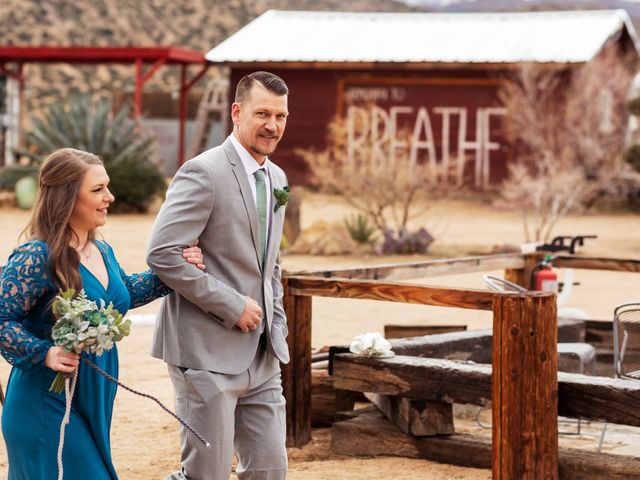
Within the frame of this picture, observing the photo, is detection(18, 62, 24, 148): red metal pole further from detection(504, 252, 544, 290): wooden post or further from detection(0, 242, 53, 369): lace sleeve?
detection(0, 242, 53, 369): lace sleeve

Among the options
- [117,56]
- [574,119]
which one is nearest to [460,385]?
[574,119]

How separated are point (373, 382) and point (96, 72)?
55172 millimetres

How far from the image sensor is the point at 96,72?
59000 mm

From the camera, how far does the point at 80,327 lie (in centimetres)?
338

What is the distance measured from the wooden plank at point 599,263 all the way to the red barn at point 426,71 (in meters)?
16.7

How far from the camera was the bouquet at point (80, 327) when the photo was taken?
3.38 m

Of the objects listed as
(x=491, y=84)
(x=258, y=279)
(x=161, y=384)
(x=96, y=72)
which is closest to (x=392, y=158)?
(x=491, y=84)

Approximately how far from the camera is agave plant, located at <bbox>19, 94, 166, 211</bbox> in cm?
2170

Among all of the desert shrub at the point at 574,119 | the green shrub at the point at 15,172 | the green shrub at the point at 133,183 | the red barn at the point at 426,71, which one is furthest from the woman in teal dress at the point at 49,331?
the red barn at the point at 426,71

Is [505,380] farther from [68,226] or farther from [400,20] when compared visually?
[400,20]

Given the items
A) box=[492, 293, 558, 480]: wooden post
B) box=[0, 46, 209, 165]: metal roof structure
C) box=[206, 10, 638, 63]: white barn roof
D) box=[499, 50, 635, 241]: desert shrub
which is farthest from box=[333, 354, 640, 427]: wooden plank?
box=[206, 10, 638, 63]: white barn roof

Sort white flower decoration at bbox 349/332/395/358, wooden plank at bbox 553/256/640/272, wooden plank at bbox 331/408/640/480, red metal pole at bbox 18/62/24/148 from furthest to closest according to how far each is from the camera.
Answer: red metal pole at bbox 18/62/24/148
wooden plank at bbox 553/256/640/272
white flower decoration at bbox 349/332/395/358
wooden plank at bbox 331/408/640/480

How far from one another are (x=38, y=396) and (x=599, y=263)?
4948 mm

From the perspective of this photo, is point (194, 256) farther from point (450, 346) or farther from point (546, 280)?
point (546, 280)
